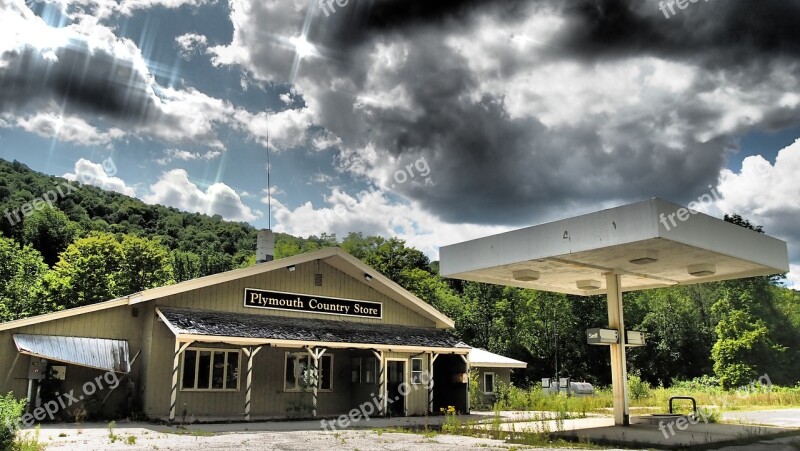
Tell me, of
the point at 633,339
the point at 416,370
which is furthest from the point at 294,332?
the point at 633,339

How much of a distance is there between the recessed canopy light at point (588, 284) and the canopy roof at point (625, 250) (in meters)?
0.30

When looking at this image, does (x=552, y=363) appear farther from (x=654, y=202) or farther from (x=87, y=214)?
(x=87, y=214)

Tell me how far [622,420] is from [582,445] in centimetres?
476

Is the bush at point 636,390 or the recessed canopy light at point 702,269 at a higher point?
the recessed canopy light at point 702,269

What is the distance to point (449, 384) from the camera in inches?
882

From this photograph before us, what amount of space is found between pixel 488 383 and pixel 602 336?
11.8 meters

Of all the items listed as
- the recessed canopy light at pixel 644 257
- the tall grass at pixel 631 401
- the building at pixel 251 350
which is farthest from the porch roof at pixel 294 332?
the recessed canopy light at pixel 644 257

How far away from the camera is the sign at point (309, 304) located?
63.0ft

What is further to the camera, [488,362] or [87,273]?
[87,273]

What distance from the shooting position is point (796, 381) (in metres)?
44.2

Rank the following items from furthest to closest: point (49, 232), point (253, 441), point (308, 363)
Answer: point (49, 232), point (308, 363), point (253, 441)

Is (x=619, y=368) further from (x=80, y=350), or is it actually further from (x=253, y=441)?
(x=80, y=350)

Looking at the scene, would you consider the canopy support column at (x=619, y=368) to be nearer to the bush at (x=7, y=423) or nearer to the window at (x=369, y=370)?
the window at (x=369, y=370)

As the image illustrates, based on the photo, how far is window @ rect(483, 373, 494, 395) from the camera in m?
26.0
